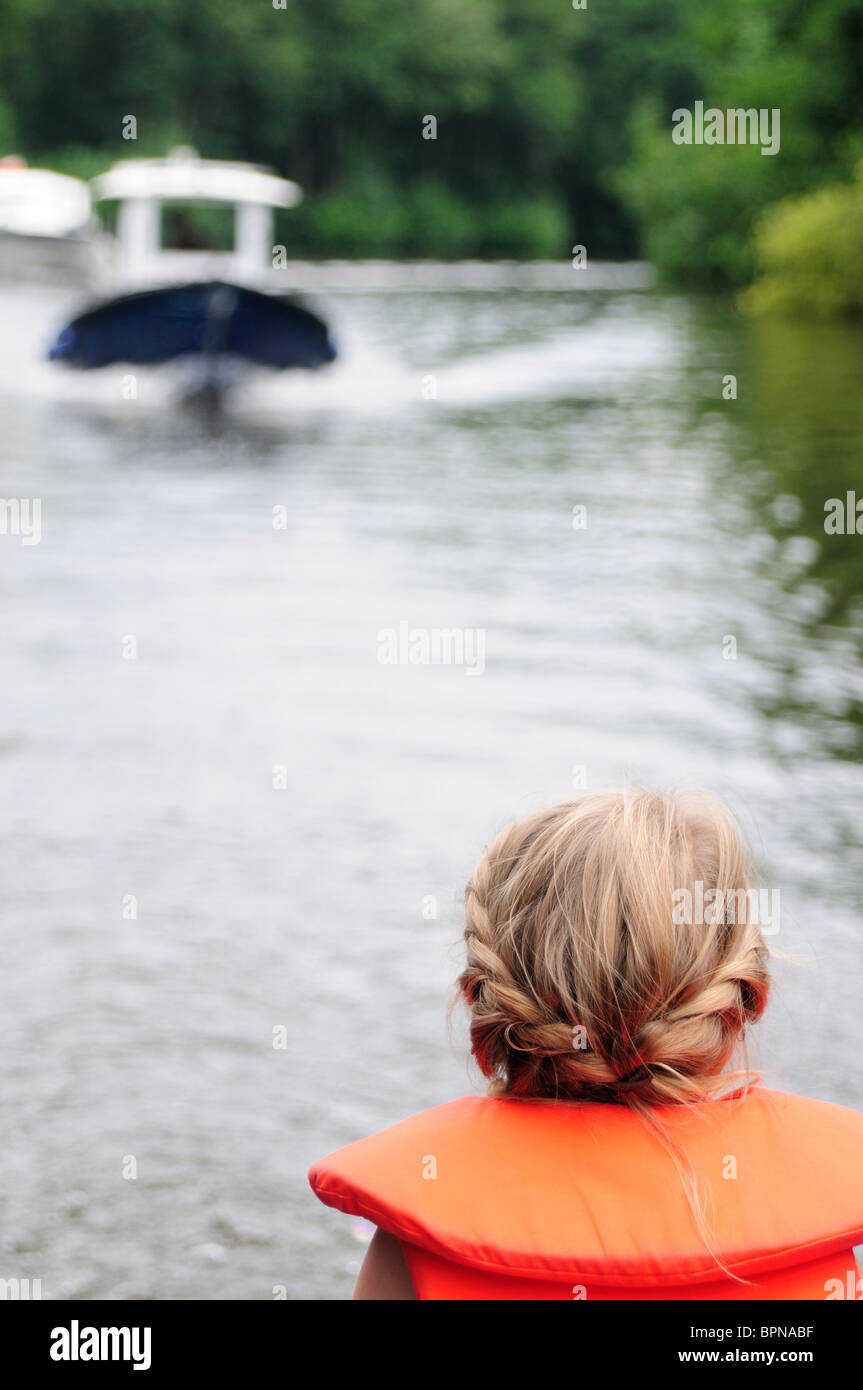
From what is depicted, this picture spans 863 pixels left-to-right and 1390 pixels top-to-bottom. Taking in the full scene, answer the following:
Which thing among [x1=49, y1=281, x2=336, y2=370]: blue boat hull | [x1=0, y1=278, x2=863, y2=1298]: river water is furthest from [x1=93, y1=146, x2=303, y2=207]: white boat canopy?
[x1=0, y1=278, x2=863, y2=1298]: river water

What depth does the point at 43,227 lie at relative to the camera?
3206 cm

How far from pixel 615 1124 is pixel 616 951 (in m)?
0.17

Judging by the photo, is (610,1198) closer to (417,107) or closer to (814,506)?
(814,506)

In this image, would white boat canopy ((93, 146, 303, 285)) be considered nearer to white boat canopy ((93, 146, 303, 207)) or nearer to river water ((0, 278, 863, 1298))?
white boat canopy ((93, 146, 303, 207))

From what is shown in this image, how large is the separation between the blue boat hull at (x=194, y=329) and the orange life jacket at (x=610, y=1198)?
61.5 ft

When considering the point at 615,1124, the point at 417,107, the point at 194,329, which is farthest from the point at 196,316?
the point at 417,107

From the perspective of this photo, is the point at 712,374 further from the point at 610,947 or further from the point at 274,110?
the point at 274,110

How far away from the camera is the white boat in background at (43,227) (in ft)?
97.6

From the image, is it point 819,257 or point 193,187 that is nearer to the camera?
point 193,187

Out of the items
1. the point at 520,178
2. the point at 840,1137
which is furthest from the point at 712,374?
the point at 520,178

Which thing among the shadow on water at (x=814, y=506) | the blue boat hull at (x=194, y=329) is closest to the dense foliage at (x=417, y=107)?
the shadow on water at (x=814, y=506)

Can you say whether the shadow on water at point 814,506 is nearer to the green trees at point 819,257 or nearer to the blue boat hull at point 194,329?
the blue boat hull at point 194,329

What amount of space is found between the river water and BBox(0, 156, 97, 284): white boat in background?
1442cm

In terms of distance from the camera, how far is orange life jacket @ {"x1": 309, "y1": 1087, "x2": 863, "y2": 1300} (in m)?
1.71
